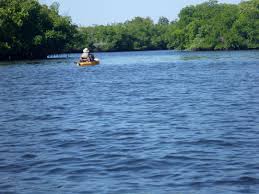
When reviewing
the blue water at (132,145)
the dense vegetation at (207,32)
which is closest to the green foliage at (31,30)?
the dense vegetation at (207,32)

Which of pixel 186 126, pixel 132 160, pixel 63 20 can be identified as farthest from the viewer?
pixel 63 20

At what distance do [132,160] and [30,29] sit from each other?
3485 inches

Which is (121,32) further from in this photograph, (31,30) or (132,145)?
(132,145)

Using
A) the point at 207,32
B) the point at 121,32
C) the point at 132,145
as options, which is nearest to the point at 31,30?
the point at 207,32

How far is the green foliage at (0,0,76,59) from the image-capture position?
9000 cm

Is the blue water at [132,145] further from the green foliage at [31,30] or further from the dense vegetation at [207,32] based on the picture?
the dense vegetation at [207,32]

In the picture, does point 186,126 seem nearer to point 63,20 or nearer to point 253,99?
point 253,99

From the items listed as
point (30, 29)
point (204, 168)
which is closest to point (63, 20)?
point (30, 29)

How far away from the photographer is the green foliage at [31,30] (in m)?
90.0

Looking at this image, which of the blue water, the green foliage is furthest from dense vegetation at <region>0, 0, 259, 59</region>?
the blue water

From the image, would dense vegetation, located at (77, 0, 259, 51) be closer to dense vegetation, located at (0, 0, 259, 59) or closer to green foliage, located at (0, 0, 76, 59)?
dense vegetation, located at (0, 0, 259, 59)

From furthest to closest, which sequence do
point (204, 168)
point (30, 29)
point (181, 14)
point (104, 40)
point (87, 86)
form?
point (104, 40), point (181, 14), point (30, 29), point (87, 86), point (204, 168)

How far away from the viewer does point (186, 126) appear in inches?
703

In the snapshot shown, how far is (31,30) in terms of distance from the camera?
9862 cm
